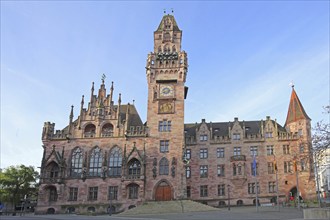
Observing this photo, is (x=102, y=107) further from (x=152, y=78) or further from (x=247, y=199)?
(x=247, y=199)

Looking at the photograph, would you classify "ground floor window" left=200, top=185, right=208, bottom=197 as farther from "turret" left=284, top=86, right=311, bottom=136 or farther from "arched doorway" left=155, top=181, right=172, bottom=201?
"turret" left=284, top=86, right=311, bottom=136

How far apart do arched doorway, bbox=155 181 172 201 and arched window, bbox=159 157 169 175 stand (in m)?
1.45

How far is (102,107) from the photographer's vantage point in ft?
174

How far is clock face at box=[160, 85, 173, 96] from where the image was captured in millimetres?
53469

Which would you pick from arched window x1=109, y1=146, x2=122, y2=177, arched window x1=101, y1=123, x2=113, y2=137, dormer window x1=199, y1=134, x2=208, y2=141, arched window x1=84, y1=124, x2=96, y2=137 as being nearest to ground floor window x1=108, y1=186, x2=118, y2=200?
arched window x1=109, y1=146, x2=122, y2=177

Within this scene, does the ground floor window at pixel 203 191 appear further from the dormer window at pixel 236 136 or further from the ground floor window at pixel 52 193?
the ground floor window at pixel 52 193

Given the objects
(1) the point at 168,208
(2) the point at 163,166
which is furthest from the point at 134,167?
(1) the point at 168,208

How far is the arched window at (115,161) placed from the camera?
165ft

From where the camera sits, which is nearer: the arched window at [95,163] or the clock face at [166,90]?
the arched window at [95,163]

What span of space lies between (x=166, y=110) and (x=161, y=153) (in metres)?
6.90

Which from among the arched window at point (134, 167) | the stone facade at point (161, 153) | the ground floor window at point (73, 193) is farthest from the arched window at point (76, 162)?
the arched window at point (134, 167)

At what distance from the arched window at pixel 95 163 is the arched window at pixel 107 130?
2396 mm

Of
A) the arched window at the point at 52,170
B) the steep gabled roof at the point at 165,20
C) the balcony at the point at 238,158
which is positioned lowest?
the arched window at the point at 52,170

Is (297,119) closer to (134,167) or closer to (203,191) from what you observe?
(203,191)
